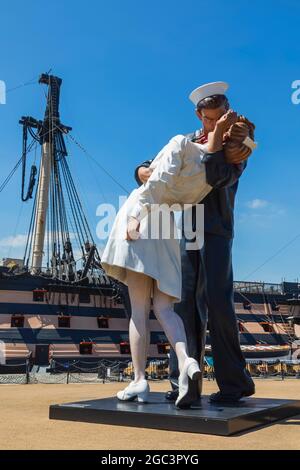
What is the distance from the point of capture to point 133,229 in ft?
11.3

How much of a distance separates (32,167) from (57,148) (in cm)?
293

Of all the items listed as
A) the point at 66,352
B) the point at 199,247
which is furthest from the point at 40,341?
the point at 199,247

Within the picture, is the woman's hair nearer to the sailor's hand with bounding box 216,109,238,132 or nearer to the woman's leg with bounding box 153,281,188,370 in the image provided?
the sailor's hand with bounding box 216,109,238,132

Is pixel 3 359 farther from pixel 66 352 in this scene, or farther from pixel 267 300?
pixel 267 300

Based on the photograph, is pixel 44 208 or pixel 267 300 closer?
pixel 44 208

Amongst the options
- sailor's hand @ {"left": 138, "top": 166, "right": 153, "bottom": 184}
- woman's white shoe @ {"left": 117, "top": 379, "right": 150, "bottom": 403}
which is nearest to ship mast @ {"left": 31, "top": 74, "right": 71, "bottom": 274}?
sailor's hand @ {"left": 138, "top": 166, "right": 153, "bottom": 184}

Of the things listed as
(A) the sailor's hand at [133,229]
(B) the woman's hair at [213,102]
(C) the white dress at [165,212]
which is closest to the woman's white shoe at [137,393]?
(C) the white dress at [165,212]

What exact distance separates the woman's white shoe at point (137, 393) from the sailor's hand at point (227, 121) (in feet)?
6.59

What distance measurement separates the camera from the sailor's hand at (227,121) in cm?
354

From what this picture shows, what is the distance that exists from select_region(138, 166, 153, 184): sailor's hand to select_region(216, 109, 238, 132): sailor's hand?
65 centimetres

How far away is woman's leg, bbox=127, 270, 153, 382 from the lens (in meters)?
3.56

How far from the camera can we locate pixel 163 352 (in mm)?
22984

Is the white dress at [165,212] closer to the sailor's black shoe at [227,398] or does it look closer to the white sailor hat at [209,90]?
the white sailor hat at [209,90]

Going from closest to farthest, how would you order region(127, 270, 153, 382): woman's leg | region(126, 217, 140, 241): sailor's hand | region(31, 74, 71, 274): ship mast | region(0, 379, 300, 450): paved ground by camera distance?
region(0, 379, 300, 450): paved ground < region(126, 217, 140, 241): sailor's hand < region(127, 270, 153, 382): woman's leg < region(31, 74, 71, 274): ship mast
